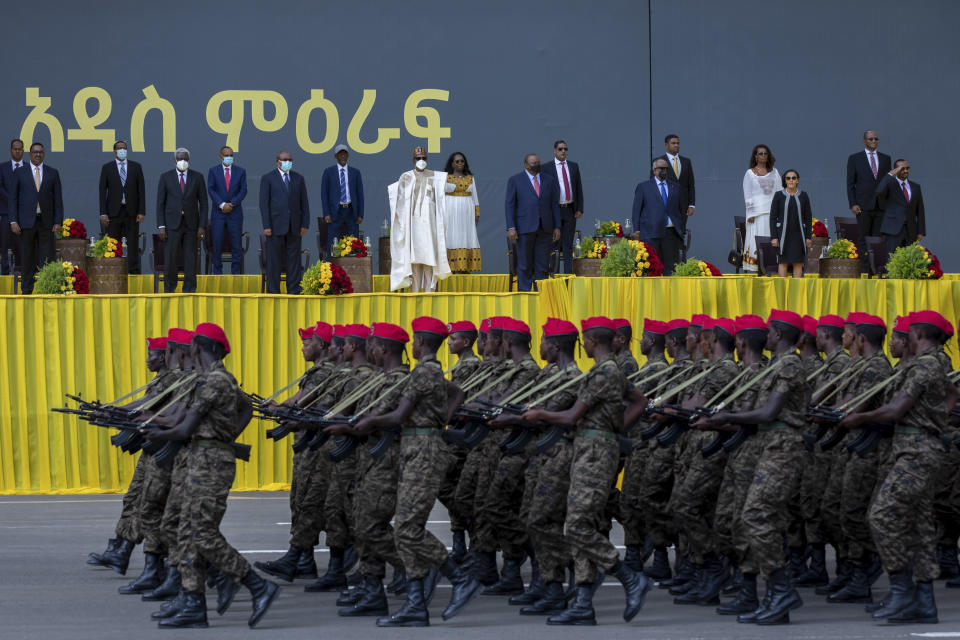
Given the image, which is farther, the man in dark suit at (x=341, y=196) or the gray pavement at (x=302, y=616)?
the man in dark suit at (x=341, y=196)

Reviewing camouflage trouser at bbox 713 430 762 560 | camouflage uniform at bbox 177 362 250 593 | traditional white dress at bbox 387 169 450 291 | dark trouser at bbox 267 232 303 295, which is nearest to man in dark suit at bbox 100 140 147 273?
dark trouser at bbox 267 232 303 295

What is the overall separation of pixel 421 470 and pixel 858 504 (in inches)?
125

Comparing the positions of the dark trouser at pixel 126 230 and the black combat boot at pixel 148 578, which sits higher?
the dark trouser at pixel 126 230

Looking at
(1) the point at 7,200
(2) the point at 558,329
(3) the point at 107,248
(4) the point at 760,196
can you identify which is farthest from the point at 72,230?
(2) the point at 558,329

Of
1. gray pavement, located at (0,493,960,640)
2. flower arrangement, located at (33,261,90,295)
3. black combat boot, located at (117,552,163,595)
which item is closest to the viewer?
gray pavement, located at (0,493,960,640)

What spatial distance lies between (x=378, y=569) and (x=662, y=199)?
943 cm

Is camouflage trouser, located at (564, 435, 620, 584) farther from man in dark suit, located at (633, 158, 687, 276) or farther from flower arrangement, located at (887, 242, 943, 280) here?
man in dark suit, located at (633, 158, 687, 276)

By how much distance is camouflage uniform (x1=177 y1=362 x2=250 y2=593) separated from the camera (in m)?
9.27

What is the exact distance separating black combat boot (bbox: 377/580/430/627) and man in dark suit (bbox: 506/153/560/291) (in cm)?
905

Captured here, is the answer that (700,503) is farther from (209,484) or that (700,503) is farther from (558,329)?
(209,484)

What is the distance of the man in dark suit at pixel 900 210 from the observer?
1819cm

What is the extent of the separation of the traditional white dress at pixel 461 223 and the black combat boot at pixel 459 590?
33.2 ft

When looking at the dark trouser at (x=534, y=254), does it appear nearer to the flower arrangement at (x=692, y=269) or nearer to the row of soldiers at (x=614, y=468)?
the flower arrangement at (x=692, y=269)

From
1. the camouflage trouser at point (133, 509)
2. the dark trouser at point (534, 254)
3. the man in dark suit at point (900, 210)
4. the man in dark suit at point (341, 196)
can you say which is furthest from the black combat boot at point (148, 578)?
the man in dark suit at point (900, 210)
